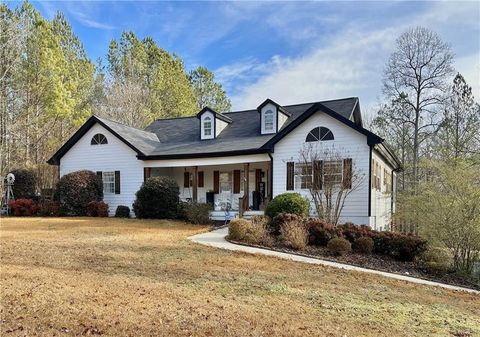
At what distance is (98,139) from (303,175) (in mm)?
11817

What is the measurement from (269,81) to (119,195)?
10.4m

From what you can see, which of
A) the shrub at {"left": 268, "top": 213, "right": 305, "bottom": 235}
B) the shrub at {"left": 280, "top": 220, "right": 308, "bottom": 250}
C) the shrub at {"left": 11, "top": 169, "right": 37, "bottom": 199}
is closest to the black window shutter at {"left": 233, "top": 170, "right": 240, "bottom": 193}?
the shrub at {"left": 268, "top": 213, "right": 305, "bottom": 235}

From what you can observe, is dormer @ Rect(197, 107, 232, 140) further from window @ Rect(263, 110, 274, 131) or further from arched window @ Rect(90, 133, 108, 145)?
arched window @ Rect(90, 133, 108, 145)

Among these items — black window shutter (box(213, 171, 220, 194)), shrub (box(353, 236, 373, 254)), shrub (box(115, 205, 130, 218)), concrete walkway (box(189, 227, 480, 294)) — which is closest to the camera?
concrete walkway (box(189, 227, 480, 294))

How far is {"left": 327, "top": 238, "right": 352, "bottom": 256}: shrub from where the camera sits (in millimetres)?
10414

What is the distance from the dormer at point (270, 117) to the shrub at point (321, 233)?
8.21 metres

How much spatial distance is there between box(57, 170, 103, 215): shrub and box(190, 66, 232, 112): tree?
2086cm

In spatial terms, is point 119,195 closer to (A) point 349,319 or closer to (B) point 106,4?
(B) point 106,4

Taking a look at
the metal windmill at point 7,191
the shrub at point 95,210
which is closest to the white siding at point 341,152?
the shrub at point 95,210

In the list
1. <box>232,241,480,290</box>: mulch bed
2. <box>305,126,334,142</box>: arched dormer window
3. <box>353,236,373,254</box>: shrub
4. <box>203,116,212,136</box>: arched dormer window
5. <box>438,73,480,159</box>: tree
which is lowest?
<box>232,241,480,290</box>: mulch bed

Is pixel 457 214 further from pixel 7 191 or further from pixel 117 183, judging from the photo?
pixel 7 191

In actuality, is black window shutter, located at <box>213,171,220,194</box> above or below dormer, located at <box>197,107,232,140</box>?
below

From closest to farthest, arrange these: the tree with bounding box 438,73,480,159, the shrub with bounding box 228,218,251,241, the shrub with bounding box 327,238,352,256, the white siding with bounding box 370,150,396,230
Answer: the shrub with bounding box 327,238,352,256 → the shrub with bounding box 228,218,251,241 → the white siding with bounding box 370,150,396,230 → the tree with bounding box 438,73,480,159

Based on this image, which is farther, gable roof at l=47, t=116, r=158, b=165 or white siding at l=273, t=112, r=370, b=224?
gable roof at l=47, t=116, r=158, b=165
